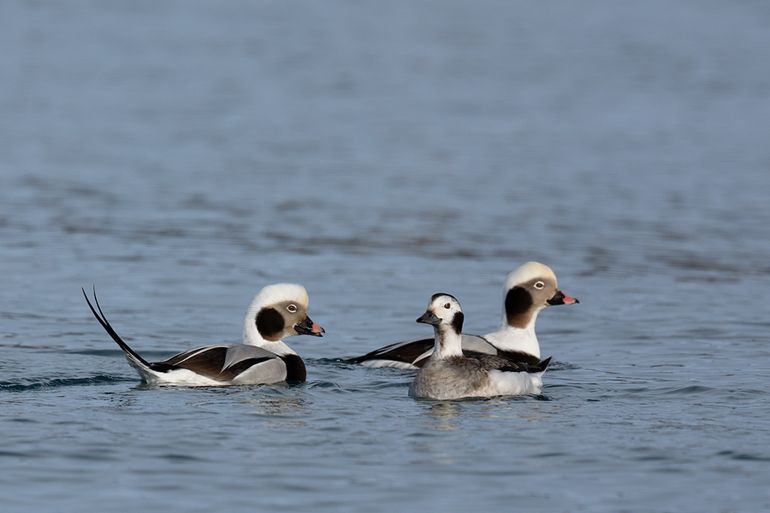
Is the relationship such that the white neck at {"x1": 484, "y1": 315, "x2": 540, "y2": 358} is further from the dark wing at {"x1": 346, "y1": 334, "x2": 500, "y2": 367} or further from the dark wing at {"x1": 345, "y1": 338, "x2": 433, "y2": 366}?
the dark wing at {"x1": 345, "y1": 338, "x2": 433, "y2": 366}

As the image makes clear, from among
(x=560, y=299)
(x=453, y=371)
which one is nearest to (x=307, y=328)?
(x=453, y=371)

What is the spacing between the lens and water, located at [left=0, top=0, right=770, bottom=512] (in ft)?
30.5

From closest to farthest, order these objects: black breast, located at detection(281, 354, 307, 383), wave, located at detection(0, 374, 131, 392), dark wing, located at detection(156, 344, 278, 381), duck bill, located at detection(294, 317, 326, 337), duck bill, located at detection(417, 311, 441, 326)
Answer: duck bill, located at detection(417, 311, 441, 326)
wave, located at detection(0, 374, 131, 392)
dark wing, located at detection(156, 344, 278, 381)
black breast, located at detection(281, 354, 307, 383)
duck bill, located at detection(294, 317, 326, 337)

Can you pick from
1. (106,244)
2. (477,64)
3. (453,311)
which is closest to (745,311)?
(453,311)

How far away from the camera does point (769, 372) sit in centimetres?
1324

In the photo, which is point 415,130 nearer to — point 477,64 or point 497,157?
point 497,157

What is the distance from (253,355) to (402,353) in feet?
4.85

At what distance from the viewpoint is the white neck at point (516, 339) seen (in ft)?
46.2

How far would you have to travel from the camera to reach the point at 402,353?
1329 centimetres

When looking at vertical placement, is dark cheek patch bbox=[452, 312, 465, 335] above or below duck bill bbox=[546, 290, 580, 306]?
below

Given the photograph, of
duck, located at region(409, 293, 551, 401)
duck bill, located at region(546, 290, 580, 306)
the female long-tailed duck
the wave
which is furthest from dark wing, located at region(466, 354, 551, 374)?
the wave

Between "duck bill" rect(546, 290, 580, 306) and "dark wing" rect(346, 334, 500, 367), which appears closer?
"dark wing" rect(346, 334, 500, 367)

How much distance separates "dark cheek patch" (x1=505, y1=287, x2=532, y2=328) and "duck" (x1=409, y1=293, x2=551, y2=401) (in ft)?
7.16

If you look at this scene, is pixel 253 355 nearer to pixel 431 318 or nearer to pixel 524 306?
pixel 431 318
